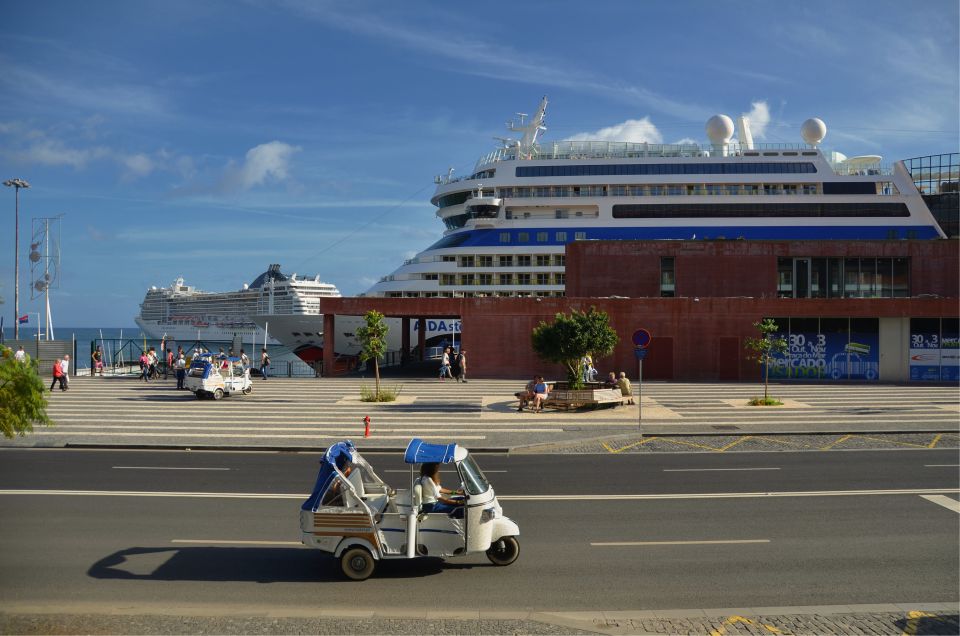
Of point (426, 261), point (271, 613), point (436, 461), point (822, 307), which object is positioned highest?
point (426, 261)

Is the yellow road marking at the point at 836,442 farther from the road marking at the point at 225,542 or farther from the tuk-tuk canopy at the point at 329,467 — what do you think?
the road marking at the point at 225,542

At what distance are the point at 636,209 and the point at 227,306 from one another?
71.0 m

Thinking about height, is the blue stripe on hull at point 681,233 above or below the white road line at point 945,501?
above

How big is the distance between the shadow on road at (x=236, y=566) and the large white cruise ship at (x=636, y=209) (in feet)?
153

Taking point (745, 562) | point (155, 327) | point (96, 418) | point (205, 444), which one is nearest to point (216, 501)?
point (205, 444)

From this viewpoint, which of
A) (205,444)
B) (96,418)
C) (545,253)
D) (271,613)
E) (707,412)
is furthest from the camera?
(545,253)

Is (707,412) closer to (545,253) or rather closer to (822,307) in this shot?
(822,307)

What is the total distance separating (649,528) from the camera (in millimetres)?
11039

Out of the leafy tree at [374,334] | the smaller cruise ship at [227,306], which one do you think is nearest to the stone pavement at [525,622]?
the leafy tree at [374,334]

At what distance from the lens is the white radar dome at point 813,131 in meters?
63.5

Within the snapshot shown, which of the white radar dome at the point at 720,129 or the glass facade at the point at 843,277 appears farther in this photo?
the white radar dome at the point at 720,129

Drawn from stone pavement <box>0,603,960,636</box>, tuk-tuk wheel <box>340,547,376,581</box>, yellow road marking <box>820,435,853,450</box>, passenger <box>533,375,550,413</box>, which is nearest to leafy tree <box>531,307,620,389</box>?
passenger <box>533,375,550,413</box>

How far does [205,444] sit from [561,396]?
12.1 m

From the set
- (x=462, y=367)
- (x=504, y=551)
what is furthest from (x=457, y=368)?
(x=504, y=551)
